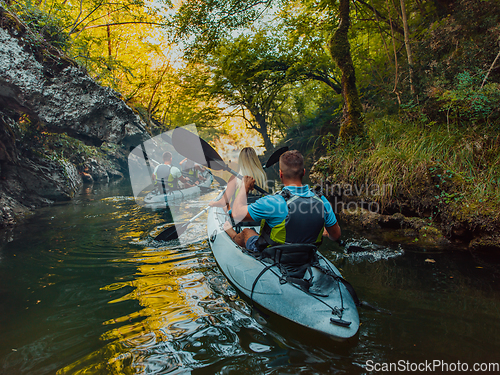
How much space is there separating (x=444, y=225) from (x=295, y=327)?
11.3ft

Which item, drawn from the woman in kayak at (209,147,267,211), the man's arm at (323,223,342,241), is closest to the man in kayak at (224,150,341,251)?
the man's arm at (323,223,342,241)

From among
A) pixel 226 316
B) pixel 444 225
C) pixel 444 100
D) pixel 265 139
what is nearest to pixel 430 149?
pixel 444 100

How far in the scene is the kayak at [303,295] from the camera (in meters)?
2.16

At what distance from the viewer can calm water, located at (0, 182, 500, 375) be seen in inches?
83.3

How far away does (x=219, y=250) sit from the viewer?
3.81 m

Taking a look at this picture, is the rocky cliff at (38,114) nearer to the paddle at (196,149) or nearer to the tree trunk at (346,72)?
the paddle at (196,149)

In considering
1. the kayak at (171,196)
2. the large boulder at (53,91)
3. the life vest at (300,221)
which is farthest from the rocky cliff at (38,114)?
the life vest at (300,221)

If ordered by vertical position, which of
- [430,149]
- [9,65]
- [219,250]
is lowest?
[219,250]

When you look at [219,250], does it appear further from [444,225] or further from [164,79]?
[164,79]

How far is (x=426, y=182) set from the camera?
4.77m

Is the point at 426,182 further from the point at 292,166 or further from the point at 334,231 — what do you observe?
the point at 292,166

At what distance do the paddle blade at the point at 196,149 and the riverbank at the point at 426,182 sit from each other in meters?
3.20

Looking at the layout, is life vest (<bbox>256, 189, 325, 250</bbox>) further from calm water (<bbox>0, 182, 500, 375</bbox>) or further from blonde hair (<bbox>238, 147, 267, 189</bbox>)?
blonde hair (<bbox>238, 147, 267, 189</bbox>)

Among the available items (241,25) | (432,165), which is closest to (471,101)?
(432,165)
